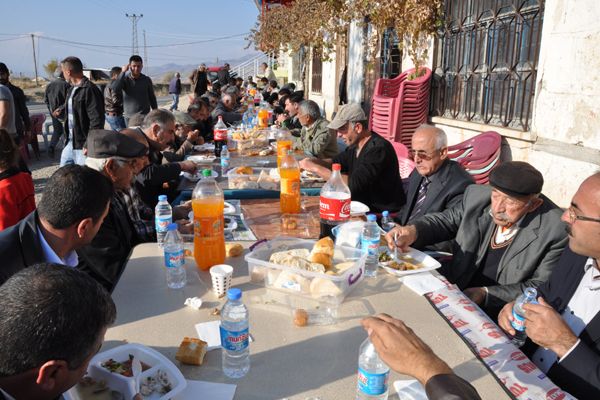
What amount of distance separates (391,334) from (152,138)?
3.84 metres

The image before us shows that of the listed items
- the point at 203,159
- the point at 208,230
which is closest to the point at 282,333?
the point at 208,230

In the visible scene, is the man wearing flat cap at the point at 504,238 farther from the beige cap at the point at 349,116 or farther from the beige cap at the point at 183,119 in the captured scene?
the beige cap at the point at 183,119

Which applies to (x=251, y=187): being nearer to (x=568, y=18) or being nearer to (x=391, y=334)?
(x=391, y=334)

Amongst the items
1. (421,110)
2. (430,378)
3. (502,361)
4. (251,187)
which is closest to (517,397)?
(502,361)

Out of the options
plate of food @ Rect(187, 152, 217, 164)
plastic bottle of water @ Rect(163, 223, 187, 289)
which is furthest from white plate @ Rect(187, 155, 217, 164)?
plastic bottle of water @ Rect(163, 223, 187, 289)

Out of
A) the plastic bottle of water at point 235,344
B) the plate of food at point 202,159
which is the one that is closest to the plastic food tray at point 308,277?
the plastic bottle of water at point 235,344

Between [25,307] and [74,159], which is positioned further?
[74,159]

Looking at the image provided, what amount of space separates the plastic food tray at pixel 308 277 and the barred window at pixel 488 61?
143 inches

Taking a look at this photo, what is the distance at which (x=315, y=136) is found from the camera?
Result: 5816mm

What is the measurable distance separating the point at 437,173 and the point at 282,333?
2.14 m

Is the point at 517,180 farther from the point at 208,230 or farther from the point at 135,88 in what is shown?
the point at 135,88

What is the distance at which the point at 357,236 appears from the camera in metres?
2.29

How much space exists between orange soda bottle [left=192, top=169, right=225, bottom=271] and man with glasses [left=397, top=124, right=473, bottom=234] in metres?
1.70

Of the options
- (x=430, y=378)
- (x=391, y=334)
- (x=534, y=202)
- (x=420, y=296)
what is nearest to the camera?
(x=430, y=378)
